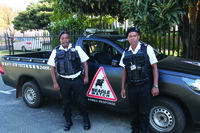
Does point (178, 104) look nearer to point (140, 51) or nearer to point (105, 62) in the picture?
point (140, 51)


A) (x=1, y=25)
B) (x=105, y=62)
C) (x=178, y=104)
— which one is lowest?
(x=178, y=104)

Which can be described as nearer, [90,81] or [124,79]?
[124,79]

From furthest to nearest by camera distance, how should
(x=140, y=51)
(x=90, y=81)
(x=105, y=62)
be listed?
1. (x=105, y=62)
2. (x=90, y=81)
3. (x=140, y=51)

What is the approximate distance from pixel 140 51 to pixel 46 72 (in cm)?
238

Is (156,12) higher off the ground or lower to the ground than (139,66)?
higher

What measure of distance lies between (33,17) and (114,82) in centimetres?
2795

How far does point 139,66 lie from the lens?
2941mm

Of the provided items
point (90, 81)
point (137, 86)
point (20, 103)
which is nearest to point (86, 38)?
point (90, 81)

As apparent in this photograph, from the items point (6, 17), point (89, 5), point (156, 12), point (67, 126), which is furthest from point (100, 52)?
point (6, 17)

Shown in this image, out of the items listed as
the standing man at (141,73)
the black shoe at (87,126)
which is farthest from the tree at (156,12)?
the black shoe at (87,126)

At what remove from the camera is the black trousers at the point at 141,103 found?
3012 millimetres

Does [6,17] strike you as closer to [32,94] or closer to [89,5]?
[89,5]

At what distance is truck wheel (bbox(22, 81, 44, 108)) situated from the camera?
15.5 feet

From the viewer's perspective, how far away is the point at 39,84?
4.61 meters
